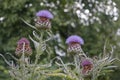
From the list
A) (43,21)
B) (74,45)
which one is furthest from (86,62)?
(43,21)

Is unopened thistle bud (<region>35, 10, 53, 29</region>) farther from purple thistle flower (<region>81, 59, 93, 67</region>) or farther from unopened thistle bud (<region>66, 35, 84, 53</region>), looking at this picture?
purple thistle flower (<region>81, 59, 93, 67</region>)

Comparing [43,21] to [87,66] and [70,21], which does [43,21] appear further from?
[70,21]

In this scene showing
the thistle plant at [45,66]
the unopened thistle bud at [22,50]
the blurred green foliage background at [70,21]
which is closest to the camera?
the thistle plant at [45,66]

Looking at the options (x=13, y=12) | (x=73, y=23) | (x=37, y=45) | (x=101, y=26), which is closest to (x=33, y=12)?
(x=13, y=12)

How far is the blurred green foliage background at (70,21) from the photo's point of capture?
23.7 ft

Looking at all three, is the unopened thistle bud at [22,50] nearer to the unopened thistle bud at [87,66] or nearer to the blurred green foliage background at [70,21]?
the unopened thistle bud at [87,66]

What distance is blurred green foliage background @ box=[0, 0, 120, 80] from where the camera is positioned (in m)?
7.21

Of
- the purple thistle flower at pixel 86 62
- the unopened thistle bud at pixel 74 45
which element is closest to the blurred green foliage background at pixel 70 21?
the unopened thistle bud at pixel 74 45

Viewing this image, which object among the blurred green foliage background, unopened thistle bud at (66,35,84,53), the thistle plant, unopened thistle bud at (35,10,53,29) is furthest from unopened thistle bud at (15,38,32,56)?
the blurred green foliage background

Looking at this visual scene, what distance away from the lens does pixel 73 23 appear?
7750 millimetres

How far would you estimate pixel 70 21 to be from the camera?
7633mm

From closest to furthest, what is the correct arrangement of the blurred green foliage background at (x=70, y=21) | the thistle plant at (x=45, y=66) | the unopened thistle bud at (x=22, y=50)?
the thistle plant at (x=45, y=66)
the unopened thistle bud at (x=22, y=50)
the blurred green foliage background at (x=70, y=21)

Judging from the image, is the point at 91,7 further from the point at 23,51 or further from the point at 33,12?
the point at 23,51

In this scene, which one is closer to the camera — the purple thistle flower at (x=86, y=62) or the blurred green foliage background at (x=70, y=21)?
the purple thistle flower at (x=86, y=62)
